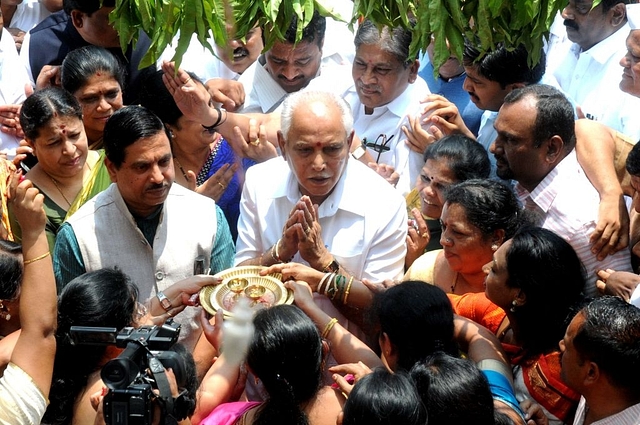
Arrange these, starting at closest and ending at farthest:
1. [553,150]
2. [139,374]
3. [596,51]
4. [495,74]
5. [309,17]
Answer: [139,374] < [309,17] < [553,150] < [495,74] < [596,51]

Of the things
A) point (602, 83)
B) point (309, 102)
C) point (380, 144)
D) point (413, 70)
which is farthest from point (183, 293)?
point (602, 83)

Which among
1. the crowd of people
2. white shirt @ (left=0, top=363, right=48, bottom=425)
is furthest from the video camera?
white shirt @ (left=0, top=363, right=48, bottom=425)

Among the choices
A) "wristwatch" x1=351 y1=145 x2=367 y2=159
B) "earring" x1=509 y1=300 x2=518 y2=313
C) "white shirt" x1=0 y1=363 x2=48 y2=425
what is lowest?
"white shirt" x1=0 y1=363 x2=48 y2=425

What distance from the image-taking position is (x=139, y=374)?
324 centimetres

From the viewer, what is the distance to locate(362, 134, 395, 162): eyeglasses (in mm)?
5949

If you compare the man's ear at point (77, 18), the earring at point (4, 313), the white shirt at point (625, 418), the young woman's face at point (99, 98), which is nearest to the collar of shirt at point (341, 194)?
the young woman's face at point (99, 98)

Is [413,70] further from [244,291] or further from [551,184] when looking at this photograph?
[244,291]

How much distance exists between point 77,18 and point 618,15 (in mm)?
3606

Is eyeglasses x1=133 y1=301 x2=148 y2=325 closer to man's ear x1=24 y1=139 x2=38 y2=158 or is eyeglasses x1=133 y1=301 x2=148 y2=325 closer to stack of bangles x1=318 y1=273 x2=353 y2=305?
stack of bangles x1=318 y1=273 x2=353 y2=305

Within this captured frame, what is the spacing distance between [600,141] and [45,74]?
348 cm

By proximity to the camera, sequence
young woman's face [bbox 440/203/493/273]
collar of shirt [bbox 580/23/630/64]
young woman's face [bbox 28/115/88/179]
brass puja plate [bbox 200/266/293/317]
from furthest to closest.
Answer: collar of shirt [bbox 580/23/630/64], young woman's face [bbox 28/115/88/179], young woman's face [bbox 440/203/493/273], brass puja plate [bbox 200/266/293/317]

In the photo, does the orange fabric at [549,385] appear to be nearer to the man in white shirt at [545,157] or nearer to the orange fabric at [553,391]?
the orange fabric at [553,391]

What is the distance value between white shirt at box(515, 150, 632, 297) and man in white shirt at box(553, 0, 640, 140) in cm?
133

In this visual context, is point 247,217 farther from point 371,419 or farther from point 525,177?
point 371,419
